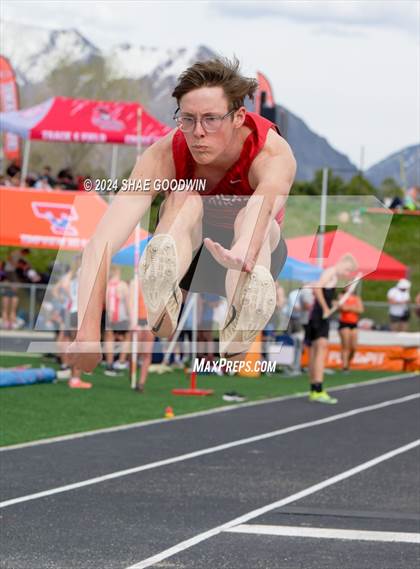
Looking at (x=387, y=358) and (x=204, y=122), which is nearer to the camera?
(x=204, y=122)

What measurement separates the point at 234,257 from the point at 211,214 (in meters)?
0.27

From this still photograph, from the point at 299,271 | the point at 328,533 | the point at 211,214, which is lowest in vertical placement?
the point at 328,533

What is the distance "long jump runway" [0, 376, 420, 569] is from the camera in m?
13.5

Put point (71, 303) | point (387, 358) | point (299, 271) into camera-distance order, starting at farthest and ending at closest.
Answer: point (387, 358)
point (299, 271)
point (71, 303)

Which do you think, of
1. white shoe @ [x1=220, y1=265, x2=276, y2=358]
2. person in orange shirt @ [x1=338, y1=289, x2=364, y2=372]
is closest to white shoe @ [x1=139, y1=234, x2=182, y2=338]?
white shoe @ [x1=220, y1=265, x2=276, y2=358]

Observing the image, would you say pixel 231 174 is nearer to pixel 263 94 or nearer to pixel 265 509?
pixel 263 94

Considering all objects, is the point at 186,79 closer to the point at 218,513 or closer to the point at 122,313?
the point at 122,313

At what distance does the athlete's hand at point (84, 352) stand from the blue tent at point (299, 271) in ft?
1.64

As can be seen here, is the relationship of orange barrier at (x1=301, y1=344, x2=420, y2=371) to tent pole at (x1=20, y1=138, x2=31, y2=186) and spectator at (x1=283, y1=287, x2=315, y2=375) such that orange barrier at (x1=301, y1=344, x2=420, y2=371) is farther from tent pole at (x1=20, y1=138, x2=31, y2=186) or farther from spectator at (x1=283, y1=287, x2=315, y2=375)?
tent pole at (x1=20, y1=138, x2=31, y2=186)

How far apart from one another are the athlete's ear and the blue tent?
470 millimetres

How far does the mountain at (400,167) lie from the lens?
3562mm

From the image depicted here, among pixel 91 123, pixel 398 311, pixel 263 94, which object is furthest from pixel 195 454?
pixel 398 311

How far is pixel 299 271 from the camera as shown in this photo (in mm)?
3824

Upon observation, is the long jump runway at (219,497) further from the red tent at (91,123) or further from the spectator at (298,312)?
the red tent at (91,123)
